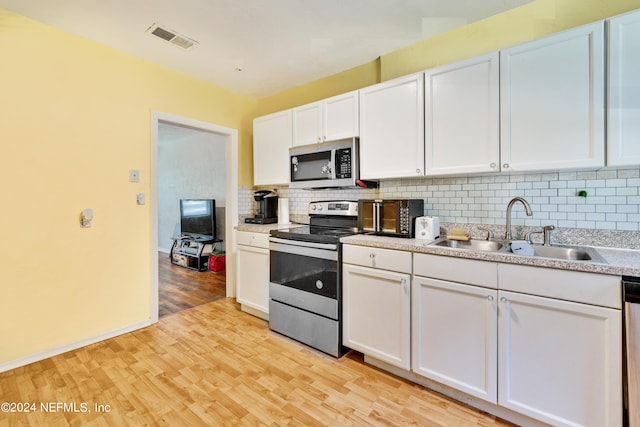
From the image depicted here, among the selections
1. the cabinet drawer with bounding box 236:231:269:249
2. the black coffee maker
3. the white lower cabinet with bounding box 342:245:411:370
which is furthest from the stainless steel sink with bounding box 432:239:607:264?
the black coffee maker

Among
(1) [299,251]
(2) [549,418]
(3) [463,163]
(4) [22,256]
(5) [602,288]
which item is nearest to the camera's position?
(5) [602,288]

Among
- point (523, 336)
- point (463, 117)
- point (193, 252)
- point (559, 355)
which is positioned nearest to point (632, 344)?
point (559, 355)

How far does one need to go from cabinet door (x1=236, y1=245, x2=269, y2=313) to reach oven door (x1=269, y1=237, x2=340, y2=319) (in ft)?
0.57

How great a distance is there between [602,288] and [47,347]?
350 cm

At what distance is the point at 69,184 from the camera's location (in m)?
2.19

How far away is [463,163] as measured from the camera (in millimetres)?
1862

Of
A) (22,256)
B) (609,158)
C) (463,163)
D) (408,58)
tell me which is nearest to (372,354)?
(463,163)

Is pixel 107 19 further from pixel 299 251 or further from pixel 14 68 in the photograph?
→ pixel 299 251

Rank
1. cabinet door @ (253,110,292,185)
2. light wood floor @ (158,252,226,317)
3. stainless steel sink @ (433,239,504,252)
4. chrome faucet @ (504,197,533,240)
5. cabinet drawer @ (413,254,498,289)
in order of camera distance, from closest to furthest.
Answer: cabinet drawer @ (413,254,498,289), chrome faucet @ (504,197,533,240), stainless steel sink @ (433,239,504,252), cabinet door @ (253,110,292,185), light wood floor @ (158,252,226,317)

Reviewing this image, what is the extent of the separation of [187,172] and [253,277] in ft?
13.4

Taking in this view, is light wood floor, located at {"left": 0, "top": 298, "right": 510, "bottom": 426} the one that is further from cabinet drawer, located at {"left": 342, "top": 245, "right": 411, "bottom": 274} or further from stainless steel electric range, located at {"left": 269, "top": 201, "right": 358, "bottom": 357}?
cabinet drawer, located at {"left": 342, "top": 245, "right": 411, "bottom": 274}

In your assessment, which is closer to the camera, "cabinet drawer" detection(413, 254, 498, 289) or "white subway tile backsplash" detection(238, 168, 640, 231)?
"cabinet drawer" detection(413, 254, 498, 289)

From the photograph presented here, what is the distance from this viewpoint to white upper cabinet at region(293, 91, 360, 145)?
7.82 ft

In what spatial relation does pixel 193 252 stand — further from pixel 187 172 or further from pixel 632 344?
pixel 632 344
